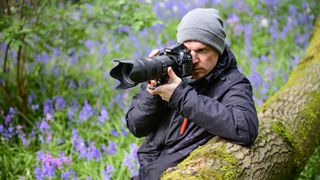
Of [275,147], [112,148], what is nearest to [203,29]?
[275,147]

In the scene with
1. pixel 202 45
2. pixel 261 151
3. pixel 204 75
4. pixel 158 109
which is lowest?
pixel 261 151

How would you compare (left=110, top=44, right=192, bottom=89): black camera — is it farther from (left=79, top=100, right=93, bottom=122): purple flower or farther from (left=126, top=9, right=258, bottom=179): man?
(left=79, top=100, right=93, bottom=122): purple flower

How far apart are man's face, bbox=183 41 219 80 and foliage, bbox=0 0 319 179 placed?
1.11 meters

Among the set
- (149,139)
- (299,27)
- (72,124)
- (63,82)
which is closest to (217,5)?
(299,27)

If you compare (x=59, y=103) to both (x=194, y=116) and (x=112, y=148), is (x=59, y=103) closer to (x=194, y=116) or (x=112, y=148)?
(x=112, y=148)

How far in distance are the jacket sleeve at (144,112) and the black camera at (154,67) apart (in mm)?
217

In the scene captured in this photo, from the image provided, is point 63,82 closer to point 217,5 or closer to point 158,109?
point 158,109

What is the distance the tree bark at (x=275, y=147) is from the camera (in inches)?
88.0

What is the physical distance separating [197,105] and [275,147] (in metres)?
0.65

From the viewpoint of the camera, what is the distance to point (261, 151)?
2.49 metres

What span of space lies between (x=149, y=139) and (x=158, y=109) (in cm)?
26

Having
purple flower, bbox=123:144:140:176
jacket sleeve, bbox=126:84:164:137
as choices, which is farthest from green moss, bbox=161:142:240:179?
purple flower, bbox=123:144:140:176

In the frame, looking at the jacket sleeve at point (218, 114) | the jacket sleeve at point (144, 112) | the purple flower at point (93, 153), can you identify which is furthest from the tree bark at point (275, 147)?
the purple flower at point (93, 153)

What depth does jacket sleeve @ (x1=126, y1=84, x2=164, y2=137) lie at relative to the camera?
245 cm
